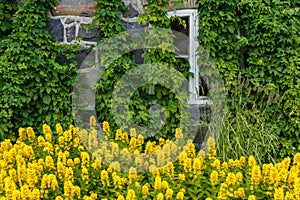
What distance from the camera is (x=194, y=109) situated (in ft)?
16.2

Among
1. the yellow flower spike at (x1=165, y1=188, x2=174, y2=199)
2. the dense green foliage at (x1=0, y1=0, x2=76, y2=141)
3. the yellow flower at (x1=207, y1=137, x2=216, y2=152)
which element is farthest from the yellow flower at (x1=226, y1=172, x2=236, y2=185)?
the dense green foliage at (x1=0, y1=0, x2=76, y2=141)

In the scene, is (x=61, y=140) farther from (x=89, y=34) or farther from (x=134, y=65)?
(x=89, y=34)

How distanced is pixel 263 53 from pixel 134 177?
2.58m

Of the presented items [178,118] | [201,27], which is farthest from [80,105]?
[201,27]

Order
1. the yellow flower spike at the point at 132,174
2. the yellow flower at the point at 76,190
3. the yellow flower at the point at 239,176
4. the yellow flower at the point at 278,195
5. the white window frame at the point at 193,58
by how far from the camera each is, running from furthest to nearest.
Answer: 1. the white window frame at the point at 193,58
2. the yellow flower spike at the point at 132,174
3. the yellow flower at the point at 239,176
4. the yellow flower at the point at 76,190
5. the yellow flower at the point at 278,195

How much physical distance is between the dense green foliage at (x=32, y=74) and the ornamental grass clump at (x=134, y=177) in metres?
1.31

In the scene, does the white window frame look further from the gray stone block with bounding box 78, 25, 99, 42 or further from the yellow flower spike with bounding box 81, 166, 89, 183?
the yellow flower spike with bounding box 81, 166, 89, 183

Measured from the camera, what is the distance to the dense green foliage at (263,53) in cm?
473

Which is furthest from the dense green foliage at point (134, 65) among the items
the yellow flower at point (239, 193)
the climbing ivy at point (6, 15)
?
the yellow flower at point (239, 193)

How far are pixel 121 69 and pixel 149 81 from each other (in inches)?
13.3

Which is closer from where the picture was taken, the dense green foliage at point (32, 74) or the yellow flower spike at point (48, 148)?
the yellow flower spike at point (48, 148)

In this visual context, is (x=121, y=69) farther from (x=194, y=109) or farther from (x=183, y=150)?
(x=183, y=150)

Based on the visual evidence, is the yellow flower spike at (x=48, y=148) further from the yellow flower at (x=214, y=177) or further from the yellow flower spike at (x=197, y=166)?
the yellow flower at (x=214, y=177)

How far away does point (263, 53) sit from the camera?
483 cm
